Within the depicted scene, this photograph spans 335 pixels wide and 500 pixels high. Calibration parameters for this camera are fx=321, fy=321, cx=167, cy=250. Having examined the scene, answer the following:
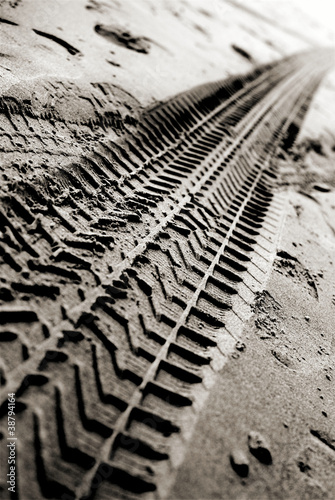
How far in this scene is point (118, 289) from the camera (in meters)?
3.11

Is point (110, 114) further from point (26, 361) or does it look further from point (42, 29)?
point (26, 361)

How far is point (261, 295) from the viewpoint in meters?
3.76

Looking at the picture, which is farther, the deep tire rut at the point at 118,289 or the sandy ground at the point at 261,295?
the sandy ground at the point at 261,295

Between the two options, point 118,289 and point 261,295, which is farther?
point 261,295

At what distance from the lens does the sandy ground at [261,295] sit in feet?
8.17

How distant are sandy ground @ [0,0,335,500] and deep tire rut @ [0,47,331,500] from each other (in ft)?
0.75

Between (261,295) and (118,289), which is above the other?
(261,295)

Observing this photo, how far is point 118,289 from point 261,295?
1709mm

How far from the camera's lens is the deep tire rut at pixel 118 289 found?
7.35 feet

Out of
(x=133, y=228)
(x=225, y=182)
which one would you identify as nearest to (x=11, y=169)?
(x=133, y=228)

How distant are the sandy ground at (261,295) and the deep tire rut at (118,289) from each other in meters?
0.23

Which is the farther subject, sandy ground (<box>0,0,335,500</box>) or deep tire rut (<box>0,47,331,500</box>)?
sandy ground (<box>0,0,335,500</box>)

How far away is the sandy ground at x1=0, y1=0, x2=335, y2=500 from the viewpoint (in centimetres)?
249

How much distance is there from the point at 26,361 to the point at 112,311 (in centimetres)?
82
